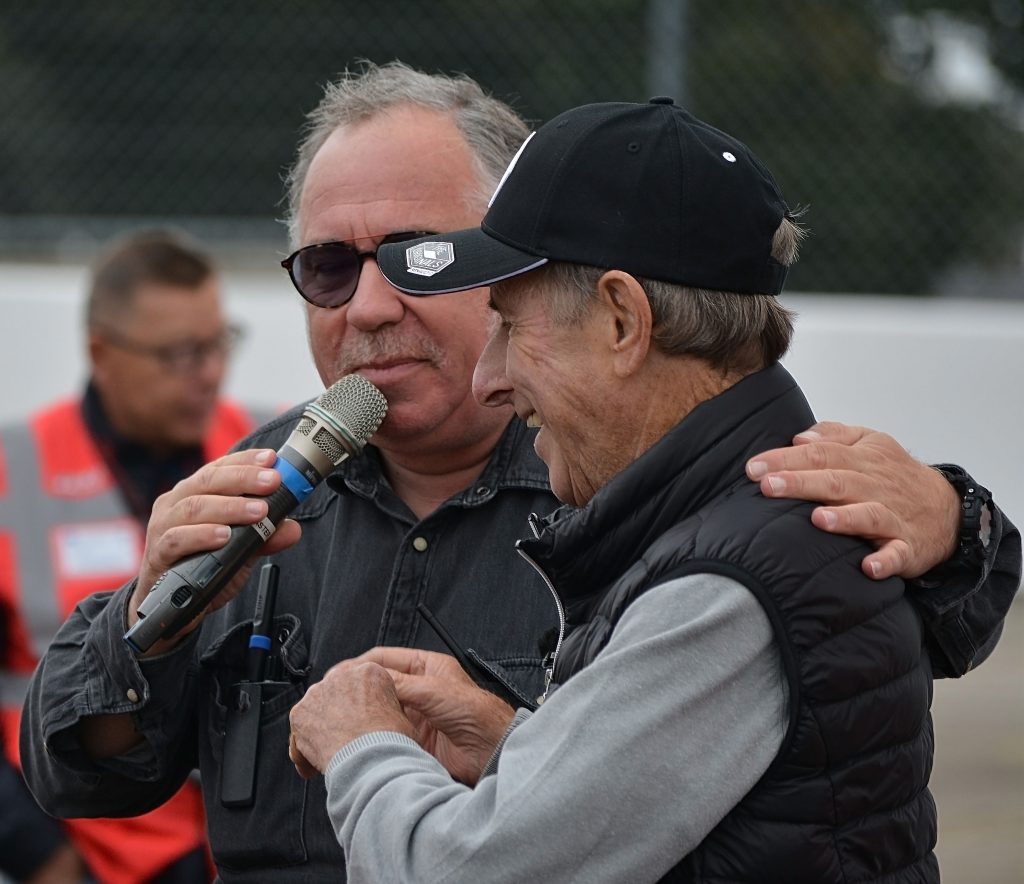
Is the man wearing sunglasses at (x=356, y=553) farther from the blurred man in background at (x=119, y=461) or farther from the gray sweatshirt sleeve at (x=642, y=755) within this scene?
the blurred man in background at (x=119, y=461)

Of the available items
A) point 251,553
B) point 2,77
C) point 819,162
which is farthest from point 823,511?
point 2,77

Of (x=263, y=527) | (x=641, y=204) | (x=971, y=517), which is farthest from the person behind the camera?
(x=263, y=527)

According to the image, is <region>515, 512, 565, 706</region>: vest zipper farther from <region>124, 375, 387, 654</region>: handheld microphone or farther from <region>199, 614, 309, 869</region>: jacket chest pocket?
<region>199, 614, 309, 869</region>: jacket chest pocket

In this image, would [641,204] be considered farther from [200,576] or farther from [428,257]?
[200,576]

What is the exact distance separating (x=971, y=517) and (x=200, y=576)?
3.44ft

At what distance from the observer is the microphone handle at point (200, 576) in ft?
6.53

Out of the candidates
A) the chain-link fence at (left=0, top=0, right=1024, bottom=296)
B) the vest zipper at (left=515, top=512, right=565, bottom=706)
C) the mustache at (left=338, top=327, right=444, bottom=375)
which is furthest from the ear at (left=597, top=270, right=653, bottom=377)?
the chain-link fence at (left=0, top=0, right=1024, bottom=296)

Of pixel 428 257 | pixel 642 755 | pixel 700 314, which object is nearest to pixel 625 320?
pixel 700 314

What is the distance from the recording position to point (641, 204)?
1.71 metres

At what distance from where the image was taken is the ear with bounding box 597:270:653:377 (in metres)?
1.71

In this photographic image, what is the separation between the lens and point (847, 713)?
159 centimetres

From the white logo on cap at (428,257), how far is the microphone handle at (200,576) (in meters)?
0.37

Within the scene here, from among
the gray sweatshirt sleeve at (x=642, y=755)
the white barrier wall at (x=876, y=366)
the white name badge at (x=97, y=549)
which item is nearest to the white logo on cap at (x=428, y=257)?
the gray sweatshirt sleeve at (x=642, y=755)

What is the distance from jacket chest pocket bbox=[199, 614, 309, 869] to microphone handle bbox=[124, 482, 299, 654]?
0.95 ft
